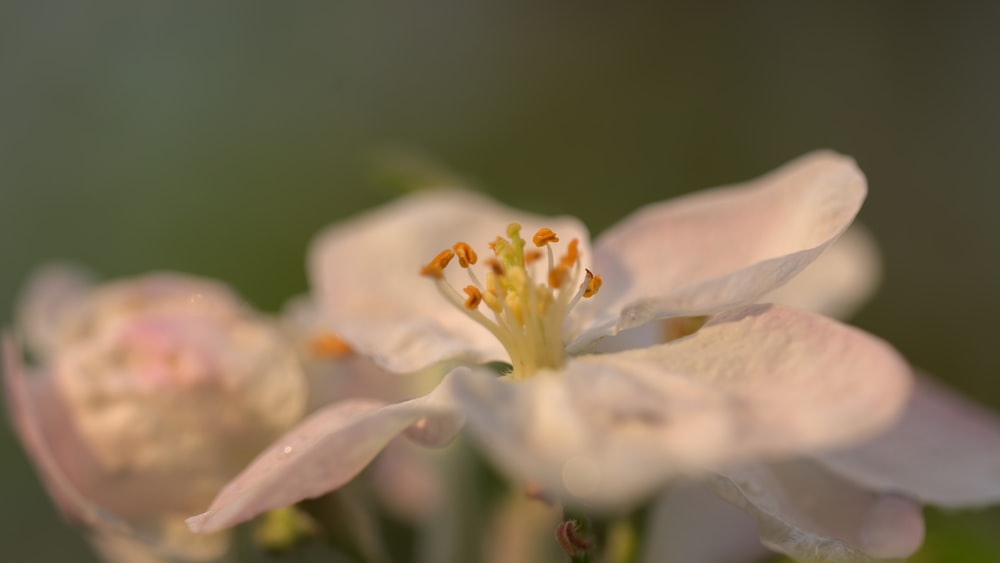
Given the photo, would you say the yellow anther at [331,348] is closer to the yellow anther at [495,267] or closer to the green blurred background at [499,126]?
the yellow anther at [495,267]

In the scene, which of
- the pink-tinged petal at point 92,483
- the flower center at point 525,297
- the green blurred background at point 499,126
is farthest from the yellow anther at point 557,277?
the green blurred background at point 499,126

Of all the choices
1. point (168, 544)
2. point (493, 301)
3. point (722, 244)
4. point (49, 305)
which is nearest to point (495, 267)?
point (493, 301)

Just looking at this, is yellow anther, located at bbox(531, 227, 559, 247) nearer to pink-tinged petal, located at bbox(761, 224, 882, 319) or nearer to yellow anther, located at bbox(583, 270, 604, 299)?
yellow anther, located at bbox(583, 270, 604, 299)

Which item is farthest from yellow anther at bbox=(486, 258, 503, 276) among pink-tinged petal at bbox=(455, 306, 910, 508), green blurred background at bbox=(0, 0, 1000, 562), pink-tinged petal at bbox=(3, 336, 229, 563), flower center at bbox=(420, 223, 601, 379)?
green blurred background at bbox=(0, 0, 1000, 562)

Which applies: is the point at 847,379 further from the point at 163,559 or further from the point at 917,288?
the point at 917,288

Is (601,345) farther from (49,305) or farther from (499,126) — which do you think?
(499,126)
